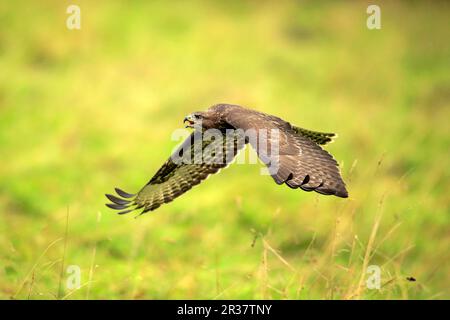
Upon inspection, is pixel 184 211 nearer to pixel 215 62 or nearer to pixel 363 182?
pixel 363 182

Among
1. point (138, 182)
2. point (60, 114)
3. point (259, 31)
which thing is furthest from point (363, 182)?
point (259, 31)

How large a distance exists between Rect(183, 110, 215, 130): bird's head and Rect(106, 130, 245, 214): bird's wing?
104 millimetres

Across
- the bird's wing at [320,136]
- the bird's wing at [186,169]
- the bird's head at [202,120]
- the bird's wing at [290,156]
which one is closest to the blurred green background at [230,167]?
the bird's wing at [290,156]

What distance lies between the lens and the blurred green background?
615 centimetres

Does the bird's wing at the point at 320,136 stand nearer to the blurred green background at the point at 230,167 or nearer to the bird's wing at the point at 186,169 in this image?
the blurred green background at the point at 230,167

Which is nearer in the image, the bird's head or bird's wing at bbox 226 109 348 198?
bird's wing at bbox 226 109 348 198

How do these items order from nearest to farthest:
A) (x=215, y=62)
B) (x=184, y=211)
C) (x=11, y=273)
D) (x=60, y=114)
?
1. (x=11, y=273)
2. (x=184, y=211)
3. (x=60, y=114)
4. (x=215, y=62)

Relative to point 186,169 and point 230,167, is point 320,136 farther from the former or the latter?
point 230,167

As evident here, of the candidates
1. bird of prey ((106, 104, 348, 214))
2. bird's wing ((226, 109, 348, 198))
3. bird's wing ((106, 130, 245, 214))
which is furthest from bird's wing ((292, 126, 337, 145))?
bird's wing ((106, 130, 245, 214))

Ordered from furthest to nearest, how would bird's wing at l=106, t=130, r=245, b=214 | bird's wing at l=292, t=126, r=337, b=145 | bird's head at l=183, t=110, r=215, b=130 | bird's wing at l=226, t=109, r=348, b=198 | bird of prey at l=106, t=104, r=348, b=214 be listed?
1. bird's wing at l=292, t=126, r=337, b=145
2. bird's head at l=183, t=110, r=215, b=130
3. bird's wing at l=106, t=130, r=245, b=214
4. bird of prey at l=106, t=104, r=348, b=214
5. bird's wing at l=226, t=109, r=348, b=198

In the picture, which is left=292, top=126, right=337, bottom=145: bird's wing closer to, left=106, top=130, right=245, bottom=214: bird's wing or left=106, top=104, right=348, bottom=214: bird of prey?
left=106, top=104, right=348, bottom=214: bird of prey

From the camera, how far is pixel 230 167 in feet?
30.8

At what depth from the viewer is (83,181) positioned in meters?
8.59

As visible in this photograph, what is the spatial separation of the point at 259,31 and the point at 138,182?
5.33 metres
